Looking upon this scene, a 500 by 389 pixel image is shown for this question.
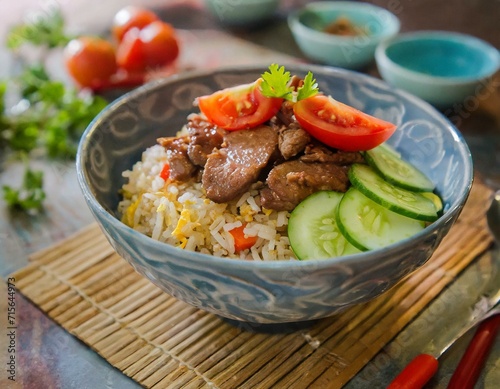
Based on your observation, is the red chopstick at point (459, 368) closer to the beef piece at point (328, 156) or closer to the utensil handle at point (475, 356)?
the utensil handle at point (475, 356)

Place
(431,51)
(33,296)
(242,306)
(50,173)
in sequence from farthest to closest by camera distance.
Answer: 1. (431,51)
2. (50,173)
3. (33,296)
4. (242,306)

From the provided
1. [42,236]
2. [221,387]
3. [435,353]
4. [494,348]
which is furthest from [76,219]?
[494,348]

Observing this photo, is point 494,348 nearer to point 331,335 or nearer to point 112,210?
point 331,335

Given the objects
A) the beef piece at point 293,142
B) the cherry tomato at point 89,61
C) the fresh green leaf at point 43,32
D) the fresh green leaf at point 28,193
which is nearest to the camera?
the beef piece at point 293,142

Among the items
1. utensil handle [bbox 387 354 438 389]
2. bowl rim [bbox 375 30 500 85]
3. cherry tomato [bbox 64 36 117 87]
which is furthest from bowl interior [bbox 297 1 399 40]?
utensil handle [bbox 387 354 438 389]

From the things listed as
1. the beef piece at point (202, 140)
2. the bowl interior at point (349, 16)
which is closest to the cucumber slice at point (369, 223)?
the beef piece at point (202, 140)

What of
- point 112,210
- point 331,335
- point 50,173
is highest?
point 112,210

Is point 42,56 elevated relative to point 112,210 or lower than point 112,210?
lower

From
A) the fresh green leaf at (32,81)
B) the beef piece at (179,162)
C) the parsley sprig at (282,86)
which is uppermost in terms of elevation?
the parsley sprig at (282,86)
